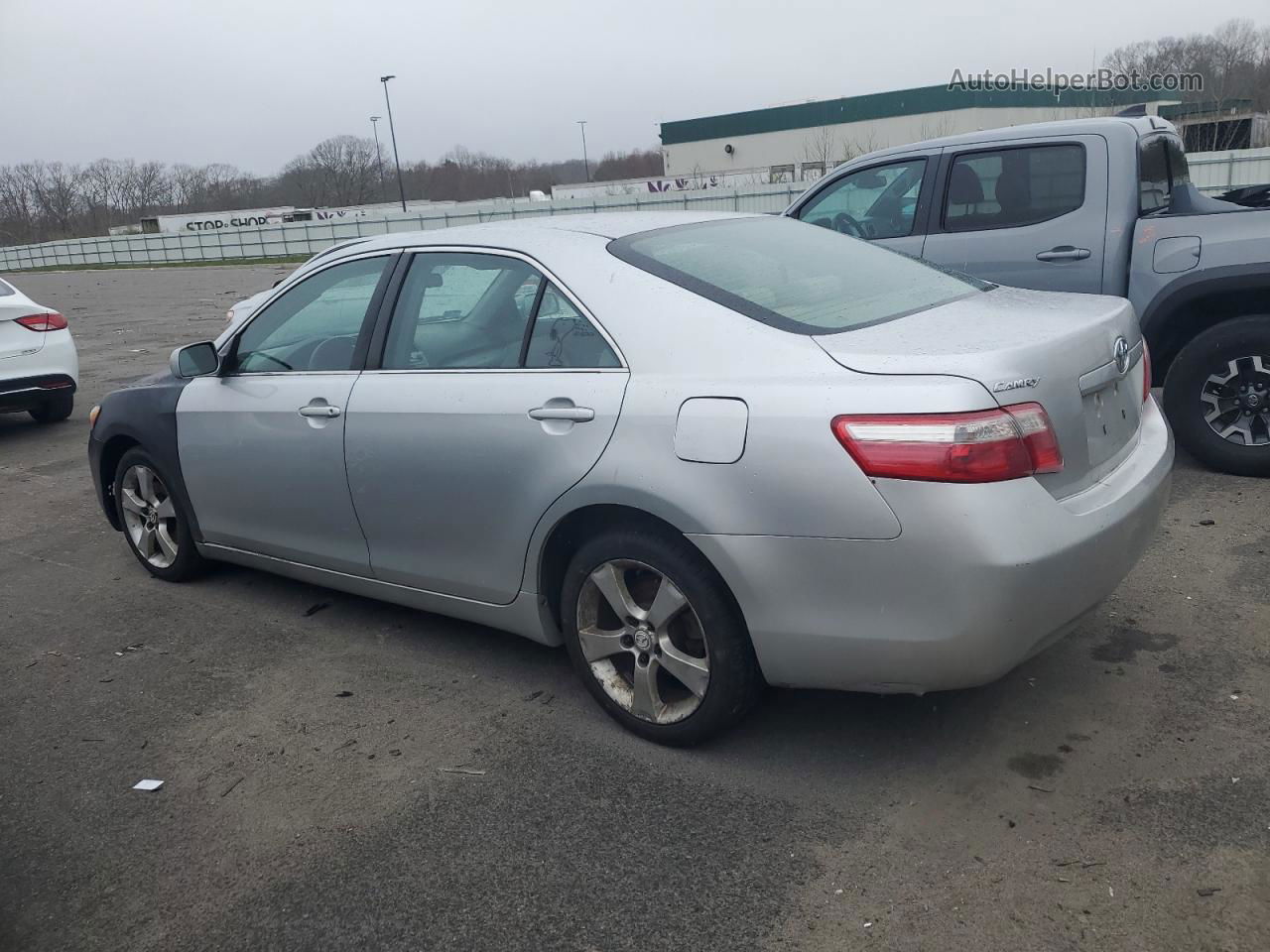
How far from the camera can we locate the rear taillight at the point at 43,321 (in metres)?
9.40

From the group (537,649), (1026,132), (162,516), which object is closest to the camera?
(537,649)

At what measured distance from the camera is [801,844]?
2957 mm

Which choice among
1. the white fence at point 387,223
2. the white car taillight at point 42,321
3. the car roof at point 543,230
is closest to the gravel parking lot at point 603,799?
the car roof at point 543,230

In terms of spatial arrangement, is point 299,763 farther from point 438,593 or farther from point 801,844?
point 801,844

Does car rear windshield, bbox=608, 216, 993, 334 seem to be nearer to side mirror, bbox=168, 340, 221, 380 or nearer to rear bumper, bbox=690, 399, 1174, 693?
rear bumper, bbox=690, 399, 1174, 693

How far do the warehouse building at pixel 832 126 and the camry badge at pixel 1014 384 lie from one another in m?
47.4

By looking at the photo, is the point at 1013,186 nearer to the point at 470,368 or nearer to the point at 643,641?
the point at 470,368

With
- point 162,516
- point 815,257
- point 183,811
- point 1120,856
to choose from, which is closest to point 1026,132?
point 815,257

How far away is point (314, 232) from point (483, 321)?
44.9 metres

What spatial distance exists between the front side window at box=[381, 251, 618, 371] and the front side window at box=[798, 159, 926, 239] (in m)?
3.20

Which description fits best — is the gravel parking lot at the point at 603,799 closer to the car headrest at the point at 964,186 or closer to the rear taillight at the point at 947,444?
the rear taillight at the point at 947,444

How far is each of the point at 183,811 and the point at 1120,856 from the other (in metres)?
2.64

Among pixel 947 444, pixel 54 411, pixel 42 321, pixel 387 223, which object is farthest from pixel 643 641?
pixel 387 223

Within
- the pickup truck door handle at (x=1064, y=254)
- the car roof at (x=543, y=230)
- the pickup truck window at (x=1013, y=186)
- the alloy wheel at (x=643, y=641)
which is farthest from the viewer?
the pickup truck window at (x=1013, y=186)
